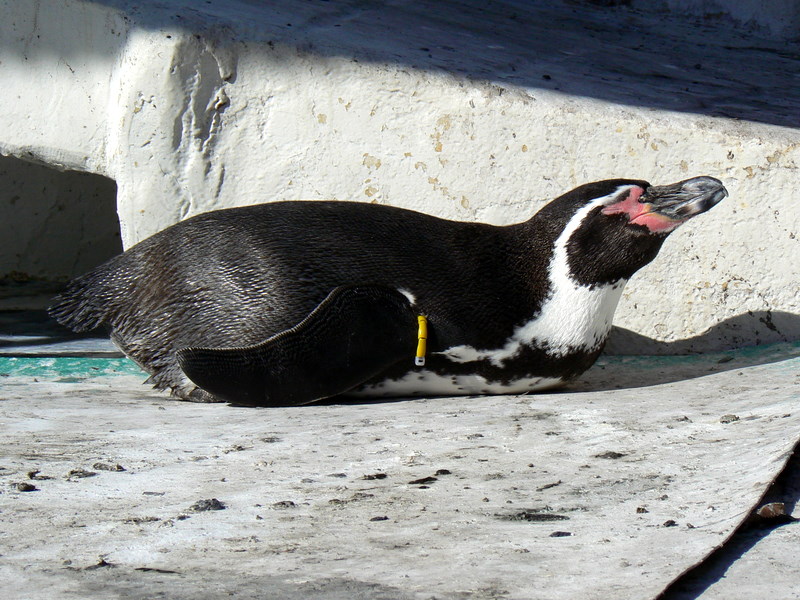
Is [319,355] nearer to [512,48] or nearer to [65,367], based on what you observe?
[65,367]

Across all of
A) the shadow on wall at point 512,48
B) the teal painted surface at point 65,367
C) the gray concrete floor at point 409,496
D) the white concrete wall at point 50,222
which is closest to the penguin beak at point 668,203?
the gray concrete floor at point 409,496

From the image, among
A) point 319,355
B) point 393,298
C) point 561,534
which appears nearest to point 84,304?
point 319,355

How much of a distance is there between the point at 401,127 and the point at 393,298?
96 centimetres

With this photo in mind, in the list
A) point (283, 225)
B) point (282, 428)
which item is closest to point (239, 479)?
point (282, 428)

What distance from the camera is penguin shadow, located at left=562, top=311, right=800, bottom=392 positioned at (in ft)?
11.2

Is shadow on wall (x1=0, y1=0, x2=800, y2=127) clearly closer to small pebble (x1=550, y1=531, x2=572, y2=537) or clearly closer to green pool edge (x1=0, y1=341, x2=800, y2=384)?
green pool edge (x1=0, y1=341, x2=800, y2=384)

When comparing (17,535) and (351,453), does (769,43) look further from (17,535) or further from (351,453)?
(17,535)

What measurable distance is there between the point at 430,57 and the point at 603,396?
1486 millimetres

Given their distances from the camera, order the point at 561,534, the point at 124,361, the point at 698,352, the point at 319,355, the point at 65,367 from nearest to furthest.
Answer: the point at 561,534 → the point at 319,355 → the point at 698,352 → the point at 65,367 → the point at 124,361

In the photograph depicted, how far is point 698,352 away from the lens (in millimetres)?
3723

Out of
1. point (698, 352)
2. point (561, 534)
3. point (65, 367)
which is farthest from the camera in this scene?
point (65, 367)

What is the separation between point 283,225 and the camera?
321 centimetres

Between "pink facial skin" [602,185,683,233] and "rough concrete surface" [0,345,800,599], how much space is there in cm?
45

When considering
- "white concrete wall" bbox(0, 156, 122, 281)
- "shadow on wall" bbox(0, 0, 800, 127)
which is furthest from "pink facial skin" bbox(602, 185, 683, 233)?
"white concrete wall" bbox(0, 156, 122, 281)
